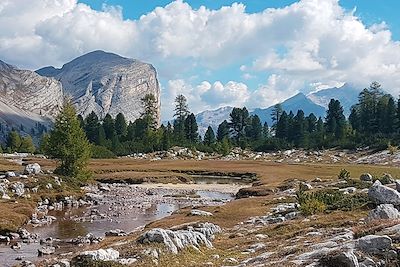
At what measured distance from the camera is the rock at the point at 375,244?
19.4 meters

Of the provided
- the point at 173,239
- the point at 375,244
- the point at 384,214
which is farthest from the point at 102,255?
the point at 384,214

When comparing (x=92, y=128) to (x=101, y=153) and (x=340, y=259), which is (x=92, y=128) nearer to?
(x=101, y=153)

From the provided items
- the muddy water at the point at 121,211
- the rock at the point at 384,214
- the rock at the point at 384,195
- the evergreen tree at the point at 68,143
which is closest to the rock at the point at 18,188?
the muddy water at the point at 121,211

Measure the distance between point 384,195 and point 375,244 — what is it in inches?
818

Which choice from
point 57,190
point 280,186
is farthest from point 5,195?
point 280,186

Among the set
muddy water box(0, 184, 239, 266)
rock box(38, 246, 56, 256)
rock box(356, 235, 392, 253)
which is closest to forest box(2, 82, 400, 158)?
muddy water box(0, 184, 239, 266)

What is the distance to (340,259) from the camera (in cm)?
1766

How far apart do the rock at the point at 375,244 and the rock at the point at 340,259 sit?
2017 mm

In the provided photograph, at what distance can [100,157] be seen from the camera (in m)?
153

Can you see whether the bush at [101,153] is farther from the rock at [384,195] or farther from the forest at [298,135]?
the rock at [384,195]

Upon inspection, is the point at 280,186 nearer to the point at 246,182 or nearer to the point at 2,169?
the point at 246,182

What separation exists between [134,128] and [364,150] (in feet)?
285

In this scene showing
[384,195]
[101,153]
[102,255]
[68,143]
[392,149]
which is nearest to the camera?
[102,255]

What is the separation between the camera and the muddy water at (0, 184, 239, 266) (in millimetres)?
40312
